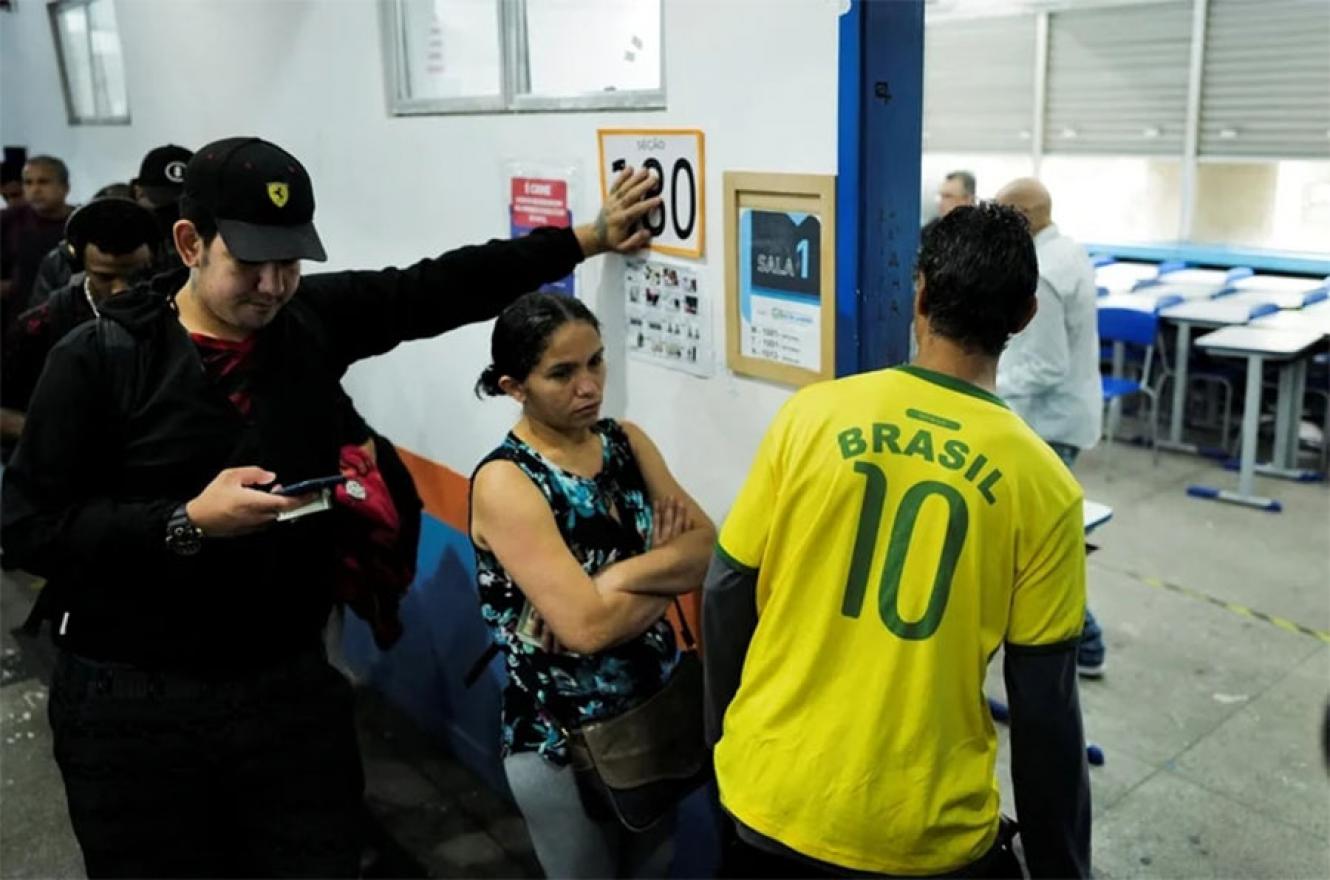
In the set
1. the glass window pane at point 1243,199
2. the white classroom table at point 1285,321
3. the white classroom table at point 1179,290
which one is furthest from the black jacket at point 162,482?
the white classroom table at point 1179,290

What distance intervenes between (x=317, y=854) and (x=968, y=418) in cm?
134

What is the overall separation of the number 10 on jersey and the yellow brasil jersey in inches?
27.9

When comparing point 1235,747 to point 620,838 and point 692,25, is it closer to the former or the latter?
point 620,838

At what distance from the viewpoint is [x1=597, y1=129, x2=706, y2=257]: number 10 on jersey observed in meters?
2.01

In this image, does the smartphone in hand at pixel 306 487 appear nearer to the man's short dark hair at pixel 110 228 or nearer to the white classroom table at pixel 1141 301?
the man's short dark hair at pixel 110 228

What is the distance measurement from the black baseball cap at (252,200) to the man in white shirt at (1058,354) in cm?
253

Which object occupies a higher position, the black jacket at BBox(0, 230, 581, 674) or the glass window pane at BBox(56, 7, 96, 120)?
the glass window pane at BBox(56, 7, 96, 120)

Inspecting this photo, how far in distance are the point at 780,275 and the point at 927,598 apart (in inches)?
29.6

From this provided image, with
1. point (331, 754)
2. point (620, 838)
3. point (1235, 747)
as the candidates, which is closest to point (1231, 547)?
point (1235, 747)

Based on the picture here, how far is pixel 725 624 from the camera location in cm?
153

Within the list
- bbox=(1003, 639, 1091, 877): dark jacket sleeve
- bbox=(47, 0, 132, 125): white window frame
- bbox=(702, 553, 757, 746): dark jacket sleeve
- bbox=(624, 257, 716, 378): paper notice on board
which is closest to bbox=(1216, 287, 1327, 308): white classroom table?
bbox=(624, 257, 716, 378): paper notice on board

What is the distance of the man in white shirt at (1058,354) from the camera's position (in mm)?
3562

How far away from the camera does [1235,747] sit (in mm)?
3350

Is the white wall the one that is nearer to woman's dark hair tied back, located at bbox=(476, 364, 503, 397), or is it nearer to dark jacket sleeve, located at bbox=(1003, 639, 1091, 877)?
woman's dark hair tied back, located at bbox=(476, 364, 503, 397)
